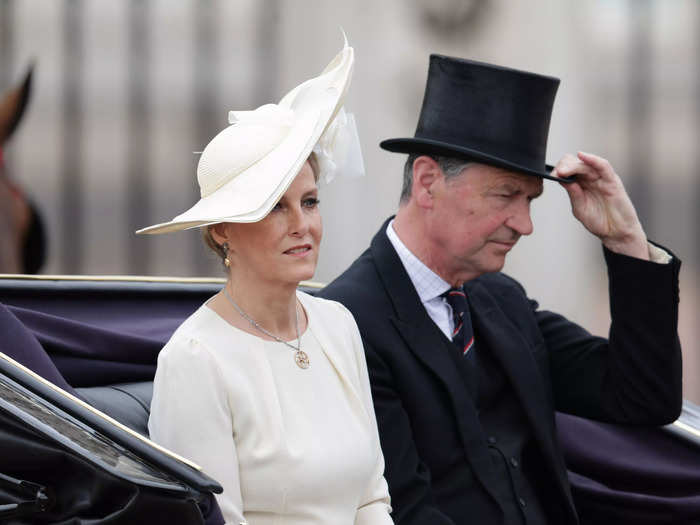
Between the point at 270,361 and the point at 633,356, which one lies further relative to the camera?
the point at 633,356

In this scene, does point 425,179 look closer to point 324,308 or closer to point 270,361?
point 324,308

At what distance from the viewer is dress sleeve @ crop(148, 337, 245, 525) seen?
156 centimetres

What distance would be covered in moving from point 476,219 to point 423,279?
0.15m

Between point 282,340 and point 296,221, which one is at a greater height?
point 296,221

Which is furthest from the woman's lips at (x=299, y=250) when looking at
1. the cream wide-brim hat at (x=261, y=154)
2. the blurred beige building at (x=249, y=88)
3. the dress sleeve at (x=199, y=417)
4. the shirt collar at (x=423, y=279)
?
the blurred beige building at (x=249, y=88)

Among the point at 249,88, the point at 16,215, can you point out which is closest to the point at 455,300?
the point at 249,88

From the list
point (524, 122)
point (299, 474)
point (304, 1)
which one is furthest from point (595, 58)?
point (299, 474)

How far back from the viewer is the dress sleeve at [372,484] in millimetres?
1777

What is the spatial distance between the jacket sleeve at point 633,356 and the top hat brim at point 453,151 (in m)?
0.24

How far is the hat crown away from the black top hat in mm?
518

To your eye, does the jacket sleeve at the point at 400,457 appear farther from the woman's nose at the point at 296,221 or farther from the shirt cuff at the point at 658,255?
the shirt cuff at the point at 658,255

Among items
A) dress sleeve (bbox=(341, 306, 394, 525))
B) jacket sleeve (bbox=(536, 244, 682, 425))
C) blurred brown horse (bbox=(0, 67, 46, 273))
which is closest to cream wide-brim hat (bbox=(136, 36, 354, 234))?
dress sleeve (bbox=(341, 306, 394, 525))

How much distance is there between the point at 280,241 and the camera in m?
1.68

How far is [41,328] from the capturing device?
207 centimetres
